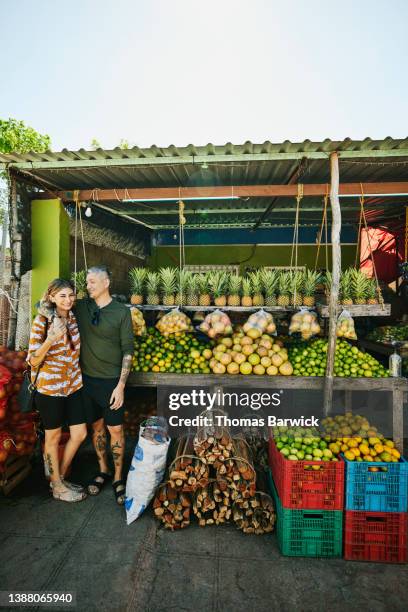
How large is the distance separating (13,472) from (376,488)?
392cm

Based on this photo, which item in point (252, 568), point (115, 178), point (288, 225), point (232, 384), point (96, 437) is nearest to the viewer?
point (252, 568)

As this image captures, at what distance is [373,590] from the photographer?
2.52 metres

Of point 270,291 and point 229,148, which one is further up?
point 229,148

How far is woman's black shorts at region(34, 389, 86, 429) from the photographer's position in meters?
3.31

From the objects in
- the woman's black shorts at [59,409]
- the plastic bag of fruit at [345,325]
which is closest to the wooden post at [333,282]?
the plastic bag of fruit at [345,325]

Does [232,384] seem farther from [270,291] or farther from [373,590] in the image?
[373,590]

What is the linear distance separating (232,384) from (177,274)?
1988 mm

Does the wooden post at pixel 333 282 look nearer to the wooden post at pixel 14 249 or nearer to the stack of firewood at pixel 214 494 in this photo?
the stack of firewood at pixel 214 494

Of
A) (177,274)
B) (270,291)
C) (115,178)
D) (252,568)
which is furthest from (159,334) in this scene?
(252,568)

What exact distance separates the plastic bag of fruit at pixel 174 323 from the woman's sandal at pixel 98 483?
1.99m

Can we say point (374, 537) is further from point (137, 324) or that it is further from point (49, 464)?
point (137, 324)

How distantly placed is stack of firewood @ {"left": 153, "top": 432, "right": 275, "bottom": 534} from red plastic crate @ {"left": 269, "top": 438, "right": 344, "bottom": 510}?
1.40 feet

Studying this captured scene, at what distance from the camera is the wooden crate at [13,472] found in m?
3.54

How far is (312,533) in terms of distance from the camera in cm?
285
